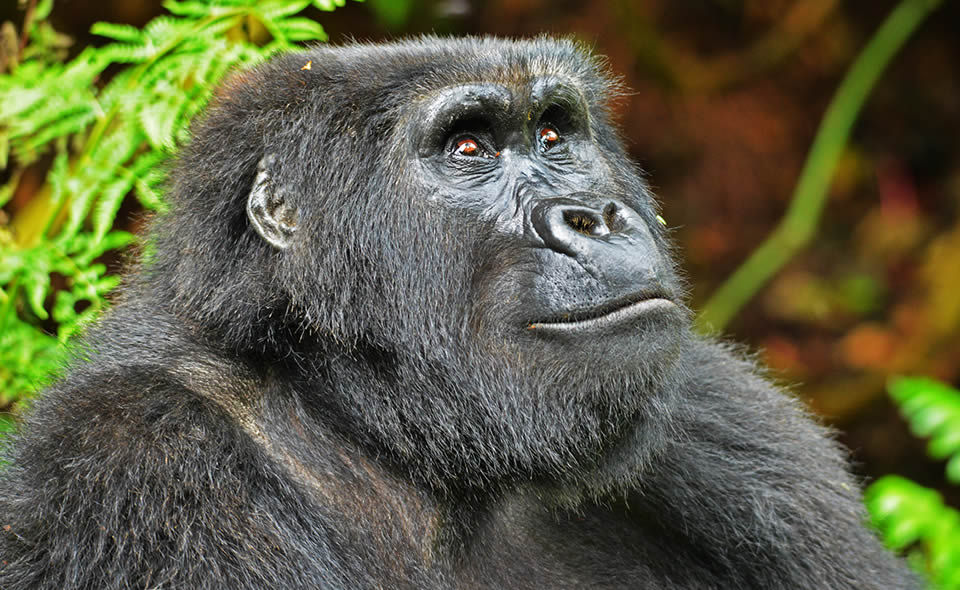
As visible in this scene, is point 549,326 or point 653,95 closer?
point 549,326

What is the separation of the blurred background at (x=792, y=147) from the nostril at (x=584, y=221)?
592cm

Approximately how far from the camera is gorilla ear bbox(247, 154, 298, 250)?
3.11 m

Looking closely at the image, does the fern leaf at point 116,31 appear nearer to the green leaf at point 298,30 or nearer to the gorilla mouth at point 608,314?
the green leaf at point 298,30

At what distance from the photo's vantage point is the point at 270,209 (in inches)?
124

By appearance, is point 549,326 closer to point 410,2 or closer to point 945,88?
point 410,2

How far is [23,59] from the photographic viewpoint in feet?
14.9

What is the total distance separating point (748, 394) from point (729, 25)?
648 cm

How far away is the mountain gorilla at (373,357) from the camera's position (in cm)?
279

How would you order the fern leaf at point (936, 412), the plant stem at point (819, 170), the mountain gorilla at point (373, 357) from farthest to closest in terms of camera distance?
the plant stem at point (819, 170)
the fern leaf at point (936, 412)
the mountain gorilla at point (373, 357)

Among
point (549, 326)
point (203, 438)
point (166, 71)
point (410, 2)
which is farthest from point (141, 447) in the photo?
point (410, 2)

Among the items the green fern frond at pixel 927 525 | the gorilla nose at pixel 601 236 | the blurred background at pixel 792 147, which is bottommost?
the blurred background at pixel 792 147

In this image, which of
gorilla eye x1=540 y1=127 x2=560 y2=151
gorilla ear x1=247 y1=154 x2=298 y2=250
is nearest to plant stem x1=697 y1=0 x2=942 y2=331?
gorilla eye x1=540 y1=127 x2=560 y2=151

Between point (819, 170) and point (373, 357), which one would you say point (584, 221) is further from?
point (819, 170)

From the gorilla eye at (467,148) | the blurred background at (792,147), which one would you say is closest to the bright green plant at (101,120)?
the gorilla eye at (467,148)
